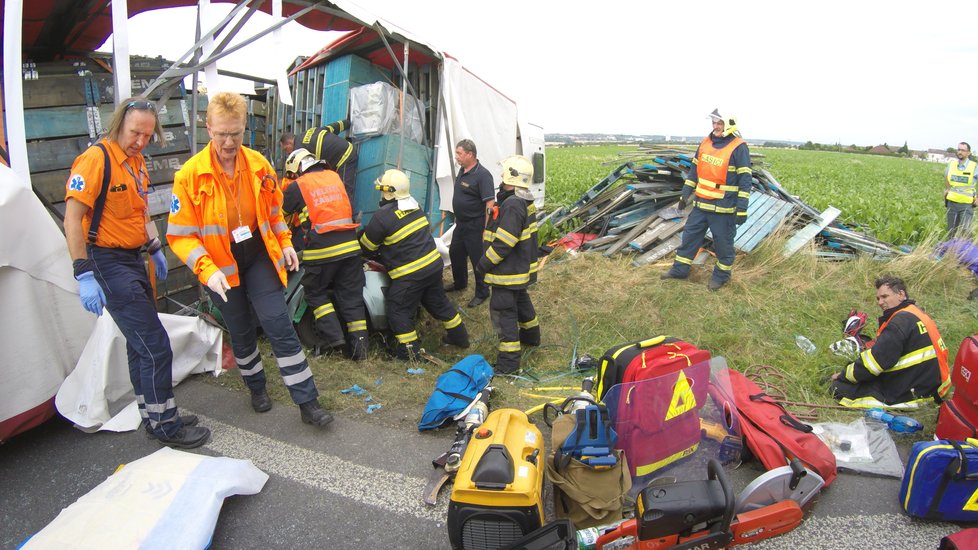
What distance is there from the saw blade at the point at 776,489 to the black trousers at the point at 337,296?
348 cm

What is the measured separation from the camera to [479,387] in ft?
13.4

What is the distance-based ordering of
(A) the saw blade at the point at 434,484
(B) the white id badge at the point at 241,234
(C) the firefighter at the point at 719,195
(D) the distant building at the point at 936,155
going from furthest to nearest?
(D) the distant building at the point at 936,155, (C) the firefighter at the point at 719,195, (B) the white id badge at the point at 241,234, (A) the saw blade at the point at 434,484

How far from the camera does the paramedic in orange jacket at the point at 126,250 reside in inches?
127

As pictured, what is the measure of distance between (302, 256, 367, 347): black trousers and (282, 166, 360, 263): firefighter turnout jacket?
0.35 ft

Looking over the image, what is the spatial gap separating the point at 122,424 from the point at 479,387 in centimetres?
242

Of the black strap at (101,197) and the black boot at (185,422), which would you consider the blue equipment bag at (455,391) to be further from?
the black strap at (101,197)

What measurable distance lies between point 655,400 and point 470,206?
3.89 meters

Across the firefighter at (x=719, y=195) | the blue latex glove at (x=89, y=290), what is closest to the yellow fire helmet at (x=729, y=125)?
the firefighter at (x=719, y=195)

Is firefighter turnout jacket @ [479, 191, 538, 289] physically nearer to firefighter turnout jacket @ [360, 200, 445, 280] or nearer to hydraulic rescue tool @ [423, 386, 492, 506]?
firefighter turnout jacket @ [360, 200, 445, 280]

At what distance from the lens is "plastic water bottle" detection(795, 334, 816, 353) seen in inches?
216

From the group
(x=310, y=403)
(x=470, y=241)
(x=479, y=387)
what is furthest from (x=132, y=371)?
(x=470, y=241)

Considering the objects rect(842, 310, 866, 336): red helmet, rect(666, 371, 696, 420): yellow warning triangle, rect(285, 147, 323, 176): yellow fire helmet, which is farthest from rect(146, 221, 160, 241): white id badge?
rect(842, 310, 866, 336): red helmet

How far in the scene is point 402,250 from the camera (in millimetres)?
5270

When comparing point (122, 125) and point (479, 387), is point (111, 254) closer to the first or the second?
point (122, 125)
